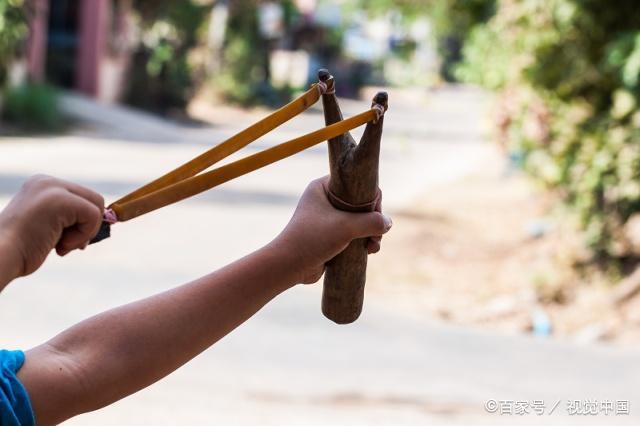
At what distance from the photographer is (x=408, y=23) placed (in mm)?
13039

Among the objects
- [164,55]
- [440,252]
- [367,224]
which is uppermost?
[164,55]

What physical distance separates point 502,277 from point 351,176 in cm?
826

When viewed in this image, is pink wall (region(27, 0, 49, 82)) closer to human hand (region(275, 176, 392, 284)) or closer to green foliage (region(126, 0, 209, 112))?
green foliage (region(126, 0, 209, 112))

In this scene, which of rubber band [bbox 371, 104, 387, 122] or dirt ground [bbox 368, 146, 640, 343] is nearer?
rubber band [bbox 371, 104, 387, 122]

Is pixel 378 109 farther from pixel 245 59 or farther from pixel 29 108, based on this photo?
pixel 245 59

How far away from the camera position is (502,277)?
9836mm

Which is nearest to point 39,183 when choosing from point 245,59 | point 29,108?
point 29,108

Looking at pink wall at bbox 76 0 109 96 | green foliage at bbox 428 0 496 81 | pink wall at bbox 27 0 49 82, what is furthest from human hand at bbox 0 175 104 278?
pink wall at bbox 76 0 109 96

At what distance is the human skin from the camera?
1.67m

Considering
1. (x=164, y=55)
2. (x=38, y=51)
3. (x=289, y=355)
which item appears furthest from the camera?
(x=164, y=55)

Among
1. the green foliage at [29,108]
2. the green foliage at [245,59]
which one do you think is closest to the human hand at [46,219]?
the green foliage at [29,108]

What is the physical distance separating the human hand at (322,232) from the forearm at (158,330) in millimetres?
→ 27

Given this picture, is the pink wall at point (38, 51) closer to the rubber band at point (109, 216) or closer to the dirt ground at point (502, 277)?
the dirt ground at point (502, 277)

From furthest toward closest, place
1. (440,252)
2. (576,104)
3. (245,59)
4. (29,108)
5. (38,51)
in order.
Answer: (245,59)
(38,51)
(29,108)
(440,252)
(576,104)
